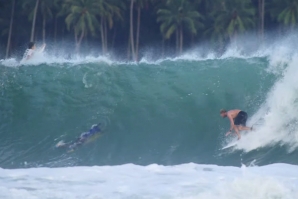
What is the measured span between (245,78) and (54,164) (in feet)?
7.18

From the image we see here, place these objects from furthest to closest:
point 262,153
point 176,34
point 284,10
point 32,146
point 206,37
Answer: point 176,34
point 206,37
point 284,10
point 32,146
point 262,153

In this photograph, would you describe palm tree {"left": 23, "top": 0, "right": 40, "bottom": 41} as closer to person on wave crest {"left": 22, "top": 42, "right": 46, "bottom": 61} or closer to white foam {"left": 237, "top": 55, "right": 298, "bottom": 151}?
person on wave crest {"left": 22, "top": 42, "right": 46, "bottom": 61}

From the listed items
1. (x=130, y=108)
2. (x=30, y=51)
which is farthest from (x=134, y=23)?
(x=130, y=108)

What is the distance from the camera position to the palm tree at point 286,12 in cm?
642

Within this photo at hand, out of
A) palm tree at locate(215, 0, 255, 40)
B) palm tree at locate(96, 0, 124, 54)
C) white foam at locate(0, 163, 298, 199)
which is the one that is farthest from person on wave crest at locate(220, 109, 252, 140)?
palm tree at locate(96, 0, 124, 54)

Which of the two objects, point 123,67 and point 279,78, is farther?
point 123,67

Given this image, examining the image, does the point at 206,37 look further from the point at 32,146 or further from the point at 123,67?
the point at 32,146

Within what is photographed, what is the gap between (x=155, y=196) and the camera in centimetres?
485

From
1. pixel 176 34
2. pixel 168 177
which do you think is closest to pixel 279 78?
pixel 168 177

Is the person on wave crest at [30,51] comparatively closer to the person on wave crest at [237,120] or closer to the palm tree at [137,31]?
the palm tree at [137,31]

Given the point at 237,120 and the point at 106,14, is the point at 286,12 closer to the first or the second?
the point at 237,120

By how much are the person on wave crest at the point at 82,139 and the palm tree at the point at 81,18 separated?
5.82 ft

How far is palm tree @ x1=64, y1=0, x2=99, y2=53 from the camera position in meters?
7.77

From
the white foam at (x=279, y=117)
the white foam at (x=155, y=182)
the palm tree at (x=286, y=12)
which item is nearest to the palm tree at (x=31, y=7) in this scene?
the white foam at (x=155, y=182)
